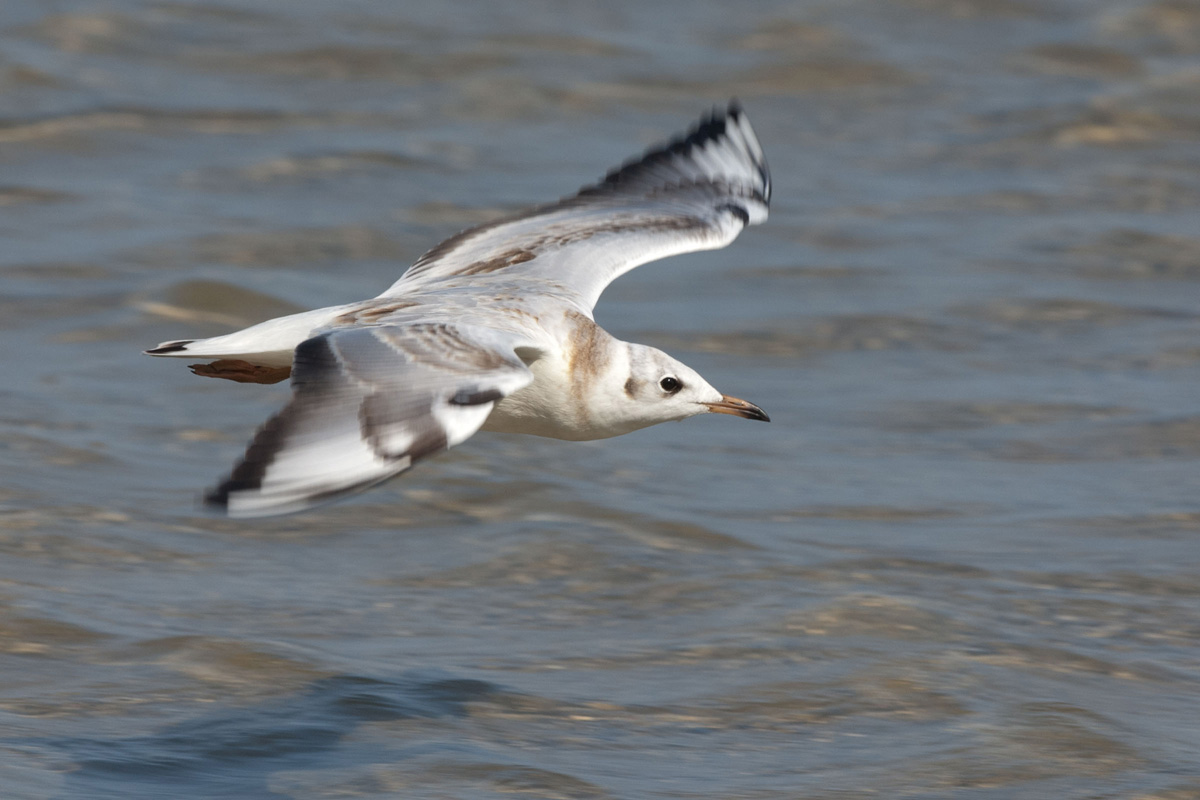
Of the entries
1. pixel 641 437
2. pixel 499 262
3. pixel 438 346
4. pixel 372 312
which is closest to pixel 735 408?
pixel 499 262

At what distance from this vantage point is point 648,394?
6387 millimetres

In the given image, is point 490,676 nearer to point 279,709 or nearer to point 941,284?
point 279,709

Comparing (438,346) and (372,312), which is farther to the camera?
(372,312)

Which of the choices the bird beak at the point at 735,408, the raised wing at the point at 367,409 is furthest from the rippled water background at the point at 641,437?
the raised wing at the point at 367,409

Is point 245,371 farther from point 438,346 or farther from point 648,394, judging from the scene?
point 648,394

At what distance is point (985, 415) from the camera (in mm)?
9602

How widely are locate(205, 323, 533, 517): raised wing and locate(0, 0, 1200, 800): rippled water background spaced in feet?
4.61

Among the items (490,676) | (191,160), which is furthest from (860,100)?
(490,676)

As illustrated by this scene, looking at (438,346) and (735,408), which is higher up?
(735,408)

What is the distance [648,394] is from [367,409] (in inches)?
63.3

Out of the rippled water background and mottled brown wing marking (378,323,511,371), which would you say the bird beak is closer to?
the rippled water background

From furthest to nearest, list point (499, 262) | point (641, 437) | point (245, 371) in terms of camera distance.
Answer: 1. point (641, 437)
2. point (499, 262)
3. point (245, 371)

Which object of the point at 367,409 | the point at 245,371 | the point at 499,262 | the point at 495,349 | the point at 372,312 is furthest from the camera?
the point at 499,262

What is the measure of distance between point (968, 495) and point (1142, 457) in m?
1.12
